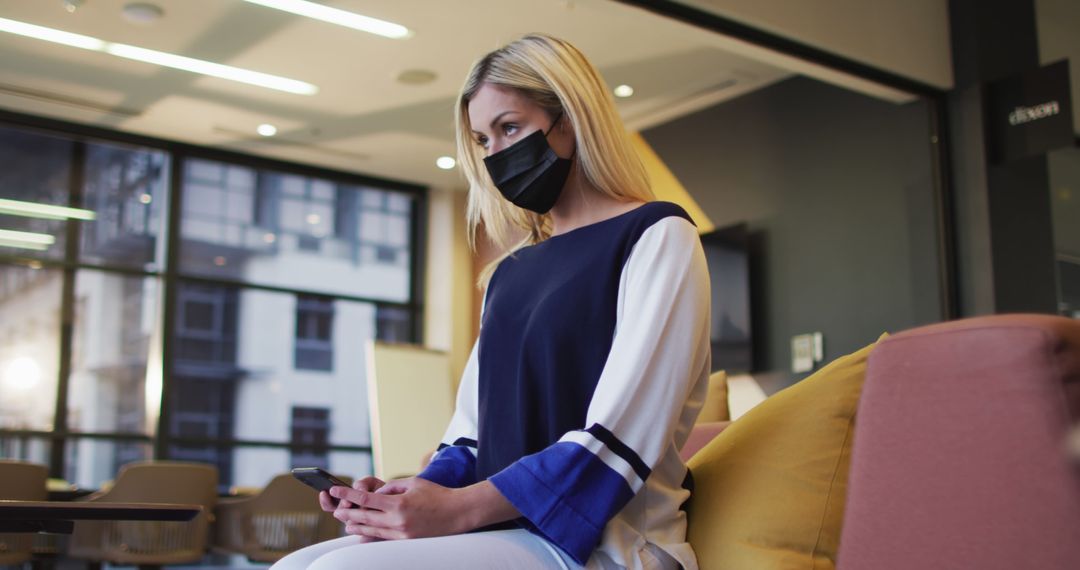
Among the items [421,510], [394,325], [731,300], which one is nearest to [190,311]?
[394,325]

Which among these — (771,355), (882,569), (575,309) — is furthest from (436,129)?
(882,569)

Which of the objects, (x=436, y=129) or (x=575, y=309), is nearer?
(x=575, y=309)

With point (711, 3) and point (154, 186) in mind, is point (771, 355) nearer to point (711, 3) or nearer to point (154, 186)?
point (711, 3)

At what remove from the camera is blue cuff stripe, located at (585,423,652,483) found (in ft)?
4.07

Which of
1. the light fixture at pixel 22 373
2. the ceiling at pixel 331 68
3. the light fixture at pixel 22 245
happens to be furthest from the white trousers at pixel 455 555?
the light fixture at pixel 22 245

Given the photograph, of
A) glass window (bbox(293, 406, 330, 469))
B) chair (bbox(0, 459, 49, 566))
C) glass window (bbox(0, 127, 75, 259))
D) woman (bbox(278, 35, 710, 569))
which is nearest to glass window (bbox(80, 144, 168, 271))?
glass window (bbox(0, 127, 75, 259))

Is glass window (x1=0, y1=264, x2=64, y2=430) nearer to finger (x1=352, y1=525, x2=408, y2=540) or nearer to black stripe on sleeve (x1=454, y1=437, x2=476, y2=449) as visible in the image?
black stripe on sleeve (x1=454, y1=437, x2=476, y2=449)

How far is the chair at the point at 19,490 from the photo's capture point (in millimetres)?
5121

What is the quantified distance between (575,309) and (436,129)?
21.3 feet

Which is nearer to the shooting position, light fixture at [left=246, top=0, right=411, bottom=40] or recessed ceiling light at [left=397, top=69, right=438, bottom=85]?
light fixture at [left=246, top=0, right=411, bottom=40]

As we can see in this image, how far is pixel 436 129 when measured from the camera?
776cm

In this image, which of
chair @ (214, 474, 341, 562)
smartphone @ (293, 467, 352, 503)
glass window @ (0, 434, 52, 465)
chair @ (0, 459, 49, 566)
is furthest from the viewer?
glass window @ (0, 434, 52, 465)

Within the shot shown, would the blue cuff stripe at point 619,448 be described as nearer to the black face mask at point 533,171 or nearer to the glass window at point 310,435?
the black face mask at point 533,171

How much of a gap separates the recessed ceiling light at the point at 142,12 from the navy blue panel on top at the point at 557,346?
4919 millimetres
